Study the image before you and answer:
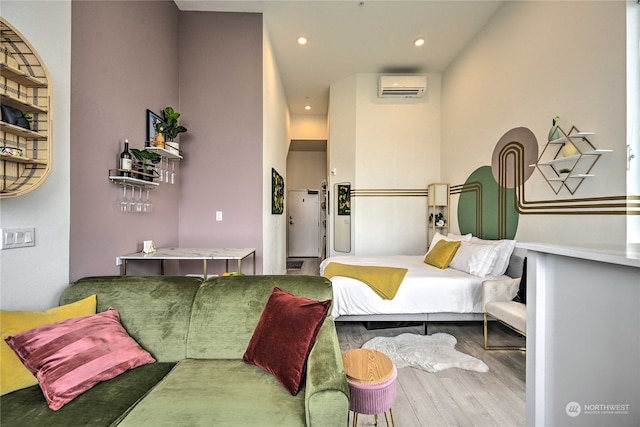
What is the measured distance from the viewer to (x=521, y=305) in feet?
7.69

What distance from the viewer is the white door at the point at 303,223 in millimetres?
7824

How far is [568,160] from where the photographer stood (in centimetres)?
230

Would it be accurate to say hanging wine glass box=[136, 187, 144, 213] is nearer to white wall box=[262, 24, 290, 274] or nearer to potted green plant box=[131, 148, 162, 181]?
potted green plant box=[131, 148, 162, 181]

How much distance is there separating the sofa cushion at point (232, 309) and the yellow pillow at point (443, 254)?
6.65ft

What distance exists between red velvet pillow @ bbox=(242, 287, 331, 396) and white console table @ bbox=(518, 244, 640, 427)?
0.94 meters

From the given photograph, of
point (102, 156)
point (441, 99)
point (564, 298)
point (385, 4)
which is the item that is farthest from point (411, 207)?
point (102, 156)

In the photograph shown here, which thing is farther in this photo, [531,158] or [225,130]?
[225,130]

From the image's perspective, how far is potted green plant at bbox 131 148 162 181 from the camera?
7.59ft

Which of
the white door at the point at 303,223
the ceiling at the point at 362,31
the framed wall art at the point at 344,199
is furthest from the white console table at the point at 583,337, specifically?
the white door at the point at 303,223

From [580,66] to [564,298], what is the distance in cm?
216

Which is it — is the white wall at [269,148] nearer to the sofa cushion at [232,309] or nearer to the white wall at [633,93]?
the sofa cushion at [232,309]

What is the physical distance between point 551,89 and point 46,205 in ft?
12.9

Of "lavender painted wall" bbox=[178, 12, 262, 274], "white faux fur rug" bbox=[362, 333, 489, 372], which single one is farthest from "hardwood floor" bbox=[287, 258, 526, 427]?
"lavender painted wall" bbox=[178, 12, 262, 274]

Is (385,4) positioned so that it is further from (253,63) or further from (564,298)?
(564,298)
